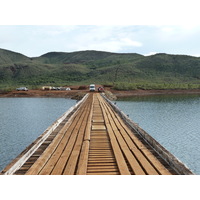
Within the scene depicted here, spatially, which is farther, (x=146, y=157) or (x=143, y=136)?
(x=143, y=136)

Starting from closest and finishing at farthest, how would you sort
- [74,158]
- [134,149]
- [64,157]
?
[74,158]
[64,157]
[134,149]

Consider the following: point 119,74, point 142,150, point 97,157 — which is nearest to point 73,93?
point 119,74

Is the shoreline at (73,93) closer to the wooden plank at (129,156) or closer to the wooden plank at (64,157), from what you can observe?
the wooden plank at (64,157)

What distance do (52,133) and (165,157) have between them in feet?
19.3

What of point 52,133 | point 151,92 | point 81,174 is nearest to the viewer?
point 81,174

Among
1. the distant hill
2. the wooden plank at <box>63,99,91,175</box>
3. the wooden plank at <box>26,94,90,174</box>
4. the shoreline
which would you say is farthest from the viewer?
the distant hill

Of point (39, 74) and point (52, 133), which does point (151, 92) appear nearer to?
point (52, 133)

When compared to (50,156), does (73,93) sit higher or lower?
higher

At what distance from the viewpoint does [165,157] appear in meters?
→ 6.52

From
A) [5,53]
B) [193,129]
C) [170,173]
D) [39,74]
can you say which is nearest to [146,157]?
[170,173]

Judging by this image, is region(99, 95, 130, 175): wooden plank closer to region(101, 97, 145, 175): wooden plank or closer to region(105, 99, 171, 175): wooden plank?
region(101, 97, 145, 175): wooden plank

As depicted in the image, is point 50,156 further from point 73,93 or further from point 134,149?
point 73,93

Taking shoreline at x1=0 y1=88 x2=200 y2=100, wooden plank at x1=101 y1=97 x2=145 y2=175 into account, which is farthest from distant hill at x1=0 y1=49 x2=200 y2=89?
wooden plank at x1=101 y1=97 x2=145 y2=175

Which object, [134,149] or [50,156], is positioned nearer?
[50,156]
